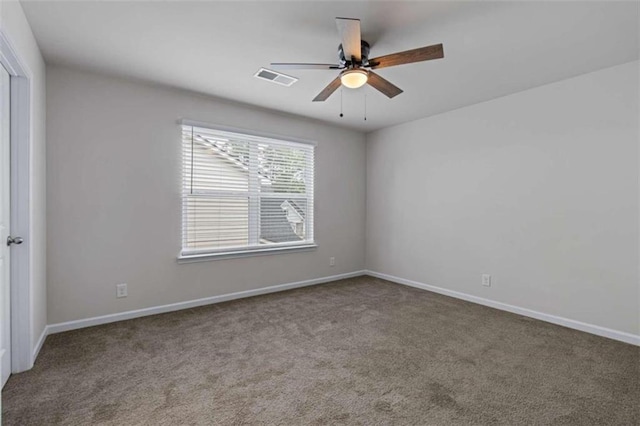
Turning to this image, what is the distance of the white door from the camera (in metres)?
1.97

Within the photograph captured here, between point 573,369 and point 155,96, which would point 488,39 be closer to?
point 573,369

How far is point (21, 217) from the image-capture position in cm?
212

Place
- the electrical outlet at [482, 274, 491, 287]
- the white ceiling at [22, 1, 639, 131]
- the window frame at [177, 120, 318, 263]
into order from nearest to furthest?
the white ceiling at [22, 1, 639, 131] < the window frame at [177, 120, 318, 263] < the electrical outlet at [482, 274, 491, 287]

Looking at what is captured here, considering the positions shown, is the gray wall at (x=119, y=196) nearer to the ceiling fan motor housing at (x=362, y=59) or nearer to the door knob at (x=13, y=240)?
the door knob at (x=13, y=240)

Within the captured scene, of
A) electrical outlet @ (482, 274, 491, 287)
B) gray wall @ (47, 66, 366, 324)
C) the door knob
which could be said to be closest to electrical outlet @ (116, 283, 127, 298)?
gray wall @ (47, 66, 366, 324)

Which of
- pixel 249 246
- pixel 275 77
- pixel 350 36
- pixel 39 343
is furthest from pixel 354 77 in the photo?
pixel 39 343

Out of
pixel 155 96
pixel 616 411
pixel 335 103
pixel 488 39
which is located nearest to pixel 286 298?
pixel 335 103

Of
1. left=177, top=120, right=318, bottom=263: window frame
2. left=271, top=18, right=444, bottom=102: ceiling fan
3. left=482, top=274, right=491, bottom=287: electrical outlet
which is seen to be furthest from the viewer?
left=482, top=274, right=491, bottom=287: electrical outlet

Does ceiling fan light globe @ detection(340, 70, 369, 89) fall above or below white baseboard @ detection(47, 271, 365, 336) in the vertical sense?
above

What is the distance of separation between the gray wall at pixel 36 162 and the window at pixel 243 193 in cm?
119

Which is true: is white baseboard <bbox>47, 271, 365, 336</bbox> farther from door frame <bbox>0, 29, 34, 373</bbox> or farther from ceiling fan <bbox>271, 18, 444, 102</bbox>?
ceiling fan <bbox>271, 18, 444, 102</bbox>

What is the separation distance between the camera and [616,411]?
178cm

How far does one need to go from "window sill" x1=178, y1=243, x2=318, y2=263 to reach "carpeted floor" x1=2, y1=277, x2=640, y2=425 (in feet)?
2.01

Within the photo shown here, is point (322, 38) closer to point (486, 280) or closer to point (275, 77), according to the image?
point (275, 77)
